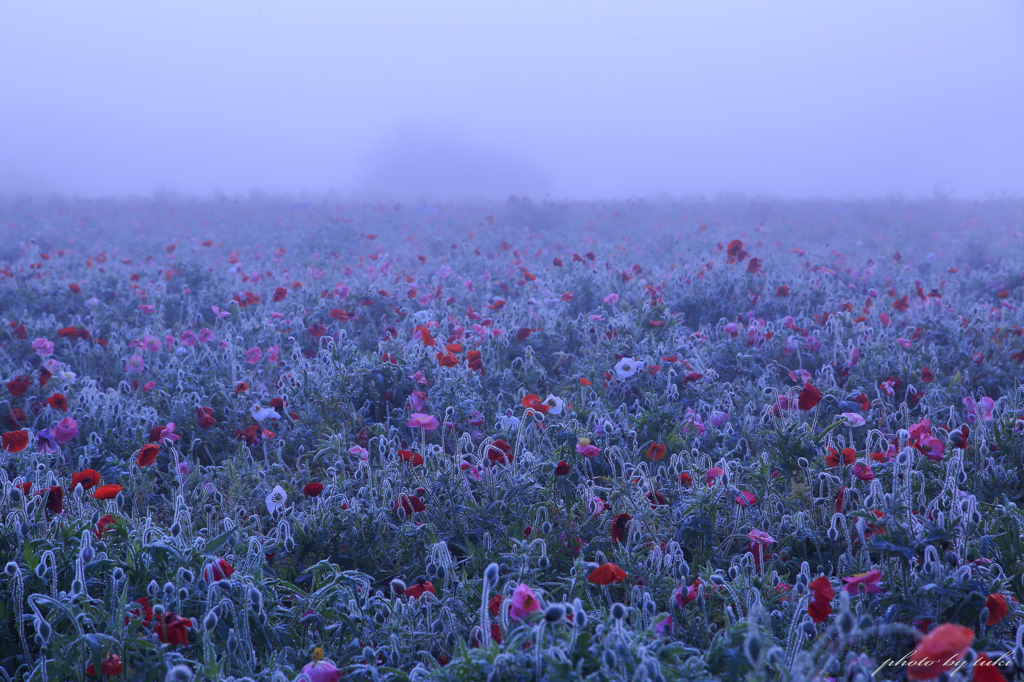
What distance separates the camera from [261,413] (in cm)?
344

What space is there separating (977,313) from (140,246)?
11777mm

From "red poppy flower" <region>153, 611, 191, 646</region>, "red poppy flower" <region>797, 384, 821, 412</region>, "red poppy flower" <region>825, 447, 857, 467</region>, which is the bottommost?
"red poppy flower" <region>153, 611, 191, 646</region>

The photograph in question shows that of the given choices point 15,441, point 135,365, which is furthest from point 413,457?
point 135,365

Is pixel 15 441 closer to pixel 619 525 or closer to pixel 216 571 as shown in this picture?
pixel 216 571

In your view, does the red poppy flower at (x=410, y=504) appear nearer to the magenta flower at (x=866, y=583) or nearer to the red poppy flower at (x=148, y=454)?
the red poppy flower at (x=148, y=454)

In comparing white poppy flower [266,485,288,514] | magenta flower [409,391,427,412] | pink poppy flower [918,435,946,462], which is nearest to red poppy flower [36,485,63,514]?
white poppy flower [266,485,288,514]

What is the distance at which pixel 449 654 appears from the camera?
1.86 metres

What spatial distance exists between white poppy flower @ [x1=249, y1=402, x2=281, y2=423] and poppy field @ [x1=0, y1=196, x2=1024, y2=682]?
0.03 m

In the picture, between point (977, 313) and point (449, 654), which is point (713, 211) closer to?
point (977, 313)

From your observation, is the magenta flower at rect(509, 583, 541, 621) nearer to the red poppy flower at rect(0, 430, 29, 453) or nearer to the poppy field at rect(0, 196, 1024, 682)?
the poppy field at rect(0, 196, 1024, 682)

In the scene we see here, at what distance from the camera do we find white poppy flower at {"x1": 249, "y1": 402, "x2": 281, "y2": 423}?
344 centimetres

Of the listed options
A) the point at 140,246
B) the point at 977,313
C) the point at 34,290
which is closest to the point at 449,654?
the point at 977,313

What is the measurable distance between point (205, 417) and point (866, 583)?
305 centimetres

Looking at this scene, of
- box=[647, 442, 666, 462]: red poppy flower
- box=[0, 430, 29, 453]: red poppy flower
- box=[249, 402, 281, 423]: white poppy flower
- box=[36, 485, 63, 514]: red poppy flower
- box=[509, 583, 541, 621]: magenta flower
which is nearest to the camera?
box=[509, 583, 541, 621]: magenta flower
